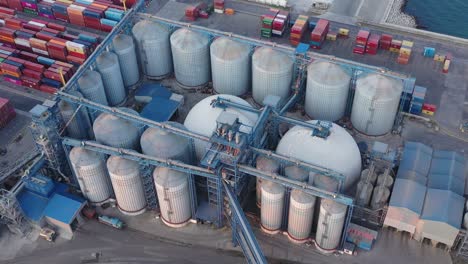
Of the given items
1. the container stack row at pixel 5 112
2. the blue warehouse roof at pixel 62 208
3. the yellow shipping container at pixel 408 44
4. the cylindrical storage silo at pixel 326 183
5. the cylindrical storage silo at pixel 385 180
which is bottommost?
the blue warehouse roof at pixel 62 208

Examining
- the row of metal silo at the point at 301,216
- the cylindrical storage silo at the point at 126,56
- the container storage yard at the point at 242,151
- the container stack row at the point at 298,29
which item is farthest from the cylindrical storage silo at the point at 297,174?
the container stack row at the point at 298,29

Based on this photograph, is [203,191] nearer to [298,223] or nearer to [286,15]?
[298,223]

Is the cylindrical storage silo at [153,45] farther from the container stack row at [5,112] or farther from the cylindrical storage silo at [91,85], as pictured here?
the container stack row at [5,112]

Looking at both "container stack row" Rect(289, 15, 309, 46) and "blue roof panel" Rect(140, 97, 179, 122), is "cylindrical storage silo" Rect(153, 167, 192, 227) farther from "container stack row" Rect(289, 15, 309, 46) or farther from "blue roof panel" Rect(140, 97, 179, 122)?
"container stack row" Rect(289, 15, 309, 46)

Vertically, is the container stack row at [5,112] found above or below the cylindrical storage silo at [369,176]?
below

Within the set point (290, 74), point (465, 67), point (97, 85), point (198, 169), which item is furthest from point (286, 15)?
point (198, 169)
